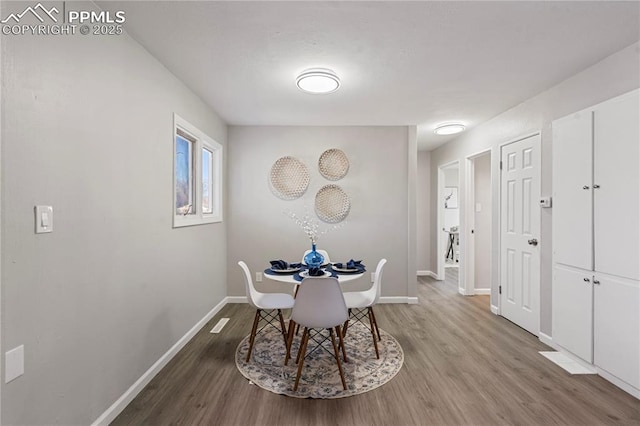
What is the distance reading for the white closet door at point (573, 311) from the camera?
2.43 meters

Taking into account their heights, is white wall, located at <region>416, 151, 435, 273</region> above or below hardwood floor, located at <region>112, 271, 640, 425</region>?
above

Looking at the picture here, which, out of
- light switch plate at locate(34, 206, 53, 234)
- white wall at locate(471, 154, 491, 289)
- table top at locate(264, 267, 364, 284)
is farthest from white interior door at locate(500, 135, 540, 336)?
light switch plate at locate(34, 206, 53, 234)

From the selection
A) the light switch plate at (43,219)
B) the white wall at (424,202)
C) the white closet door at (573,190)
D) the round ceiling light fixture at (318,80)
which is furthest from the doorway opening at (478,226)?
the light switch plate at (43,219)

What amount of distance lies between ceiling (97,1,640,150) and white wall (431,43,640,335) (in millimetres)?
96

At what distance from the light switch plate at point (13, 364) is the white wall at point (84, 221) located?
0.03 meters

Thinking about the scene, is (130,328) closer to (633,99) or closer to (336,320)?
(336,320)

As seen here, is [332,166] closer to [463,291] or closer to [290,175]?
[290,175]

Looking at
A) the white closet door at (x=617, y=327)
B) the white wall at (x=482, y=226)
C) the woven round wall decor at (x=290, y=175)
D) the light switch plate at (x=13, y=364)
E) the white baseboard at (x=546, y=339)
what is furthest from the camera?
the white wall at (x=482, y=226)

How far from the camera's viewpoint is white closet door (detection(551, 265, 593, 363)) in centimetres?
243

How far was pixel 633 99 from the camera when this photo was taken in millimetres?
2096

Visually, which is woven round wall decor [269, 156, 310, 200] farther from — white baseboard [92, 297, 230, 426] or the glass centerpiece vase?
white baseboard [92, 297, 230, 426]

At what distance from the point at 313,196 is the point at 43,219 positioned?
3.13 metres

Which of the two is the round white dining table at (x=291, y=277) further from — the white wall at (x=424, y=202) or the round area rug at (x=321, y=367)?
the white wall at (x=424, y=202)

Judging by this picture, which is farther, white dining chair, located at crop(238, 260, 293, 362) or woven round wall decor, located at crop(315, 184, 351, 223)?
woven round wall decor, located at crop(315, 184, 351, 223)
